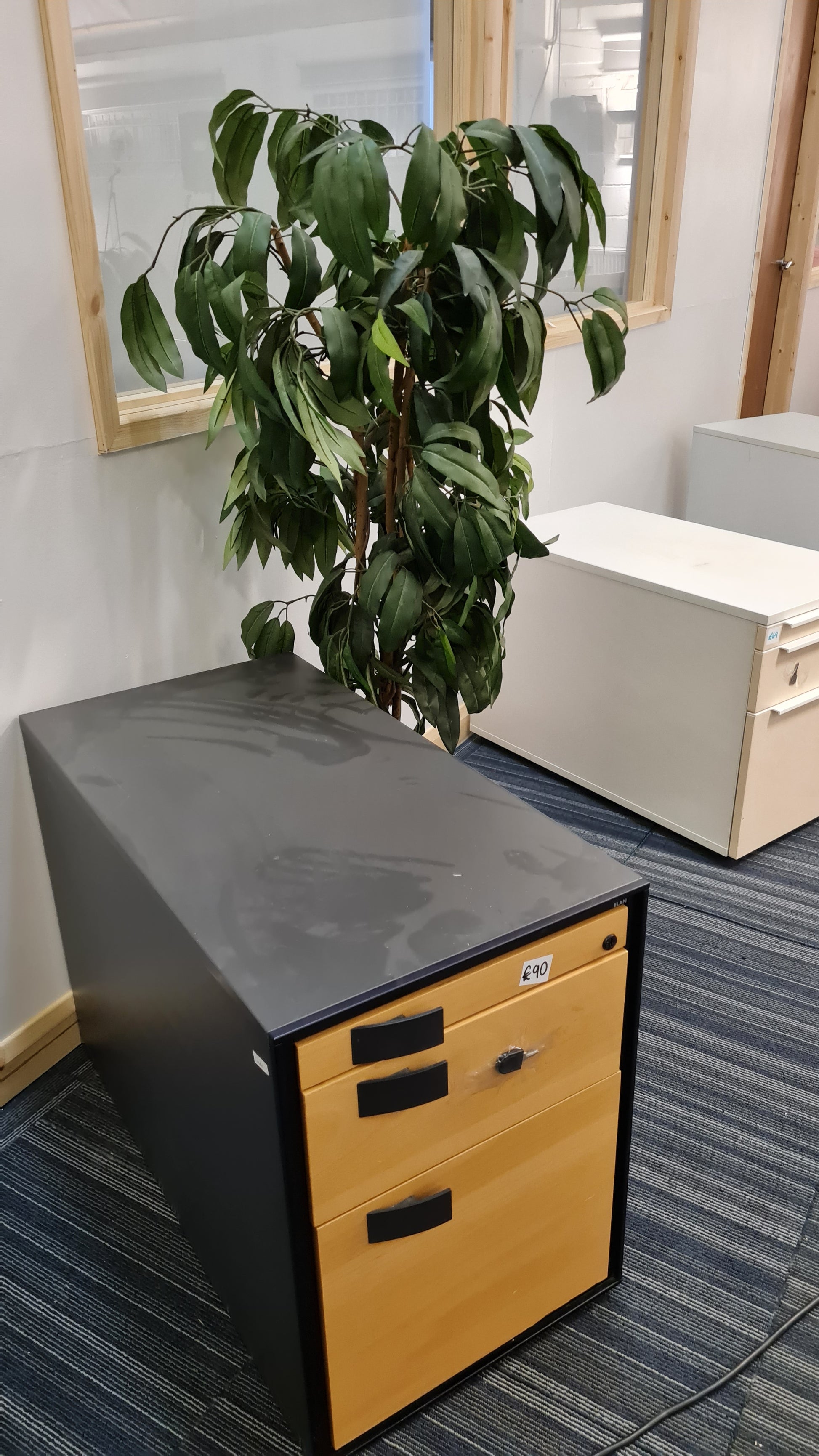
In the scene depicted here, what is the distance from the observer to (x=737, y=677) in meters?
2.05

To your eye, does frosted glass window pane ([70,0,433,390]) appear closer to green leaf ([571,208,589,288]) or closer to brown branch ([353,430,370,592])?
brown branch ([353,430,370,592])

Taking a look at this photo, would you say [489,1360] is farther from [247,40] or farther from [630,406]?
[630,406]

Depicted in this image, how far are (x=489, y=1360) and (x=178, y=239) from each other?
1.65 m

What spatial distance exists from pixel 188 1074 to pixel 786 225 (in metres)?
3.65

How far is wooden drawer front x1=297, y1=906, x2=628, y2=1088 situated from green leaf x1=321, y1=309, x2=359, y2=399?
75 centimetres

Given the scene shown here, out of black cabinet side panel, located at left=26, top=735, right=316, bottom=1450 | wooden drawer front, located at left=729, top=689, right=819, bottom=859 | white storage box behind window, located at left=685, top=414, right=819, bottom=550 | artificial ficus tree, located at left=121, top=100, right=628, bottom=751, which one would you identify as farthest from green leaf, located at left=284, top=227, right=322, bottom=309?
white storage box behind window, located at left=685, top=414, right=819, bottom=550

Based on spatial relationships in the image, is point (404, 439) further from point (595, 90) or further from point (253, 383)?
point (595, 90)

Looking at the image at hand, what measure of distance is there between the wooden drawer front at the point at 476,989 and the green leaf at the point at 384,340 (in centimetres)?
68

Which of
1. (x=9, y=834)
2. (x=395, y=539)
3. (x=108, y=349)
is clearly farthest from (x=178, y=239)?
(x=9, y=834)

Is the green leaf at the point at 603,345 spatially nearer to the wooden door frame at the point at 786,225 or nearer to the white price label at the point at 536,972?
the white price label at the point at 536,972

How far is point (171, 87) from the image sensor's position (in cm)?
161

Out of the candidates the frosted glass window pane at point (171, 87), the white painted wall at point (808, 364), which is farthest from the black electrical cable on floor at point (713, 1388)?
the white painted wall at point (808, 364)

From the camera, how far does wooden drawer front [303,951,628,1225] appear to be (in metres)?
1.00

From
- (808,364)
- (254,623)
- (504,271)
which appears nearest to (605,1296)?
(254,623)
